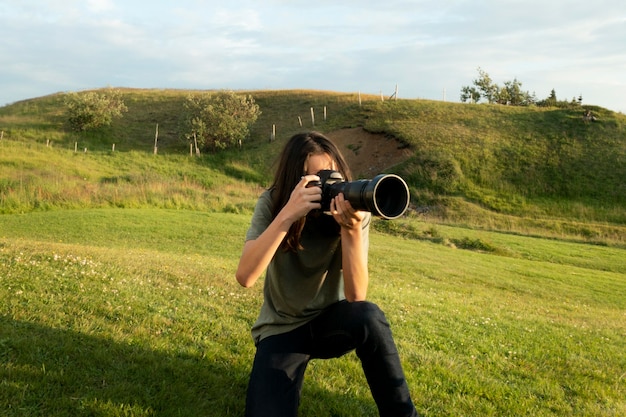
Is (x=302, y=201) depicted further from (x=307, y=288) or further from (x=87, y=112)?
(x=87, y=112)

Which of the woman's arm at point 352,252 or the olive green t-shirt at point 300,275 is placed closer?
the woman's arm at point 352,252

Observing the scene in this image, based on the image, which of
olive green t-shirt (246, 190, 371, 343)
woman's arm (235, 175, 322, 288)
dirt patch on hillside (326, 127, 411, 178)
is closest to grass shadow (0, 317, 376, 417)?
olive green t-shirt (246, 190, 371, 343)

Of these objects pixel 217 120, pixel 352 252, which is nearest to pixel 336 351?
pixel 352 252

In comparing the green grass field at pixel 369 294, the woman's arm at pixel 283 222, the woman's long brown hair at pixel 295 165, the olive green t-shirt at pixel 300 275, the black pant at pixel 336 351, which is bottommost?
the green grass field at pixel 369 294

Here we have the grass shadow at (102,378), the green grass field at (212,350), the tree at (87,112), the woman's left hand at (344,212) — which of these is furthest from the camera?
the tree at (87,112)

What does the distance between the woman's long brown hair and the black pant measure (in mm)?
550

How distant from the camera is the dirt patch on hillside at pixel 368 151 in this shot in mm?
40031

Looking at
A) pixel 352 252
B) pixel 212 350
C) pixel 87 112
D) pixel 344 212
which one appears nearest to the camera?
pixel 344 212

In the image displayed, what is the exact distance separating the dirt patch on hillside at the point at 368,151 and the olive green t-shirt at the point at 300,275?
35151mm

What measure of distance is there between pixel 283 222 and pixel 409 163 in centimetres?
3720

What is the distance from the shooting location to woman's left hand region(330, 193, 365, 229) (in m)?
2.84

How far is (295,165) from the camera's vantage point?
10.6 ft

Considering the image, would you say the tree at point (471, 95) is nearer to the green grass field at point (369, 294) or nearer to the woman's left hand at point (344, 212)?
the green grass field at point (369, 294)

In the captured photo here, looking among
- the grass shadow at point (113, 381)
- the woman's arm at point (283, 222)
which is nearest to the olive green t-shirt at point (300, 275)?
the woman's arm at point (283, 222)
